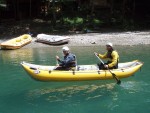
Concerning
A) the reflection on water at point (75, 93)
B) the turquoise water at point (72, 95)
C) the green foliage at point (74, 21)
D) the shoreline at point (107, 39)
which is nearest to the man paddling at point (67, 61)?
the turquoise water at point (72, 95)

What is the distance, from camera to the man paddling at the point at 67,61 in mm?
13109

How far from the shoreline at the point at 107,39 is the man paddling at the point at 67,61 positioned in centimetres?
1009

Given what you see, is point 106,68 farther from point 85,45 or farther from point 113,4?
point 113,4

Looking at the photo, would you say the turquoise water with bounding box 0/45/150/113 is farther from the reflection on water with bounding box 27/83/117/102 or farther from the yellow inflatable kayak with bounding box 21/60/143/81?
the yellow inflatable kayak with bounding box 21/60/143/81

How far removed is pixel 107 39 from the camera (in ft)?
79.1

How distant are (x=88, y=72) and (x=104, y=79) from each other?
2.31ft

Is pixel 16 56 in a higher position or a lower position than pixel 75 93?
lower

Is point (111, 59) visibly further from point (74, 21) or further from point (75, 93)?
point (74, 21)

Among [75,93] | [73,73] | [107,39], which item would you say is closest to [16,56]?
[107,39]

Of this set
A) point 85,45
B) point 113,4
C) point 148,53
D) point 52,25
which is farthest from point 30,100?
point 113,4

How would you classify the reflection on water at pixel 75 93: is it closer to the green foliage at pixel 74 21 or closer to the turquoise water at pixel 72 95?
the turquoise water at pixel 72 95

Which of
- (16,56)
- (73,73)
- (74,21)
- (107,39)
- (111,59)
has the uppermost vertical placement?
(74,21)

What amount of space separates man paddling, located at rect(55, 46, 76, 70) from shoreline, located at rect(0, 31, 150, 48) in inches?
397

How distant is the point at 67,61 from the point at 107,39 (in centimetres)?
1126
